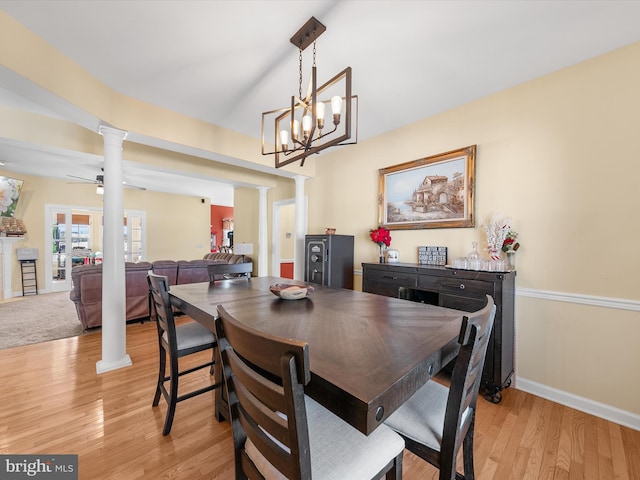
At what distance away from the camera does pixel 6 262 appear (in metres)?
5.42

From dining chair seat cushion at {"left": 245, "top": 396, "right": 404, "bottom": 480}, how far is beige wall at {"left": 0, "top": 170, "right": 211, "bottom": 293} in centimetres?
Answer: 789

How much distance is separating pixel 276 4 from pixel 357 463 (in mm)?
2318

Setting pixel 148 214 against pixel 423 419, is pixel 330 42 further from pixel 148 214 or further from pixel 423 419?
pixel 148 214

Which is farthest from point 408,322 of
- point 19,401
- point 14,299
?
point 14,299

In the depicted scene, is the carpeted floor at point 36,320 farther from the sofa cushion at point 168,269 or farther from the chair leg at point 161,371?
the chair leg at point 161,371

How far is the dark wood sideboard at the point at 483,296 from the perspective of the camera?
6.95ft

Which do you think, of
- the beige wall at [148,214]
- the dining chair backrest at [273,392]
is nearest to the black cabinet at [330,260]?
the dining chair backrest at [273,392]

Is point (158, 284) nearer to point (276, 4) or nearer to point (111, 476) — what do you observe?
point (111, 476)

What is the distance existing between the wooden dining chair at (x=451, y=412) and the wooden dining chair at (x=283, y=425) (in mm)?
122

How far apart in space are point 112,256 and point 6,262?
17.2ft

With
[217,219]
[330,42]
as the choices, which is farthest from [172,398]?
[217,219]

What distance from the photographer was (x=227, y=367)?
37.8 inches

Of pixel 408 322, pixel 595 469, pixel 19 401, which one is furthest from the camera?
pixel 19 401

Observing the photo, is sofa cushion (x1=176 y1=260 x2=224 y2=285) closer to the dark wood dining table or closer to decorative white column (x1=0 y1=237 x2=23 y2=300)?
the dark wood dining table
